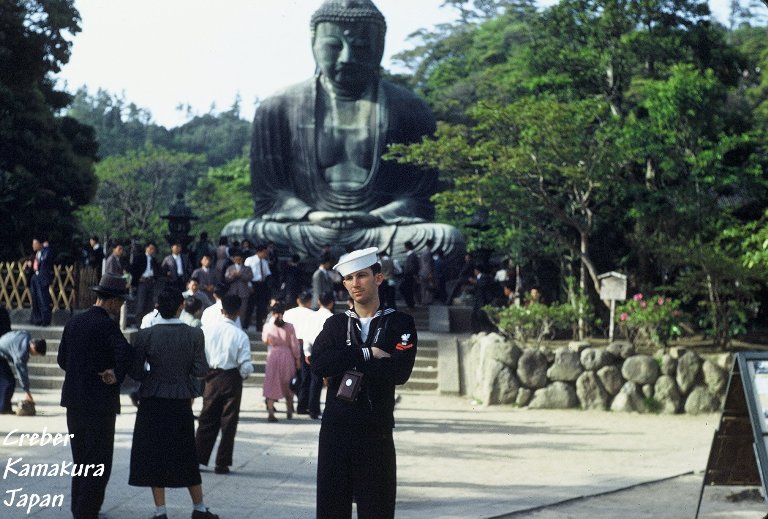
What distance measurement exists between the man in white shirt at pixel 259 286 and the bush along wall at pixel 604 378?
14.6ft

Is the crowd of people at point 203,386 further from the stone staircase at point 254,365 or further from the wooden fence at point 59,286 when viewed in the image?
the wooden fence at point 59,286

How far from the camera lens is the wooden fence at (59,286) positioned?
59.7 ft

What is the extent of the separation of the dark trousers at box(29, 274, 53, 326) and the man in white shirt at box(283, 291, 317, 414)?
17.9 feet

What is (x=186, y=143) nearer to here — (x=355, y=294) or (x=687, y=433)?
(x=687, y=433)

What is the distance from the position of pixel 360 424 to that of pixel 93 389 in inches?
92.4

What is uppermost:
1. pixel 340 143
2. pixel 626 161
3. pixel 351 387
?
pixel 340 143

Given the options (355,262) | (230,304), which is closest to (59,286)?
(230,304)

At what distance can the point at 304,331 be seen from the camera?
1274 cm

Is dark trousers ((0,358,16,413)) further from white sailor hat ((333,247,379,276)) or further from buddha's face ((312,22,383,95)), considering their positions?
buddha's face ((312,22,383,95))

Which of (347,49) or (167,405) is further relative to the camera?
(347,49)

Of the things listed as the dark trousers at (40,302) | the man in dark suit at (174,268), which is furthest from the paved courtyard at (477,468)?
the man in dark suit at (174,268)

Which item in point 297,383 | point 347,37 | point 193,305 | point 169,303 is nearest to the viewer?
point 169,303

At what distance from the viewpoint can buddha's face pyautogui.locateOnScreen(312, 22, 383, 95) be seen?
26.1m

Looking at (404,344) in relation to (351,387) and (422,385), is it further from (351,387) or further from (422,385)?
(422,385)
